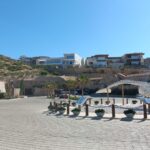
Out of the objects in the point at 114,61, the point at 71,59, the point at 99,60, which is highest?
the point at 71,59

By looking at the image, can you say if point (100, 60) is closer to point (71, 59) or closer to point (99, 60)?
point (99, 60)

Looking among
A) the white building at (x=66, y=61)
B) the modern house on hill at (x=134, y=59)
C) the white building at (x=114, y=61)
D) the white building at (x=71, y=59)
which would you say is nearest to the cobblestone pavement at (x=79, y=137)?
the modern house on hill at (x=134, y=59)

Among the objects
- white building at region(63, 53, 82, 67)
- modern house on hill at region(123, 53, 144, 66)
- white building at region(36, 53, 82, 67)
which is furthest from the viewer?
white building at region(36, 53, 82, 67)

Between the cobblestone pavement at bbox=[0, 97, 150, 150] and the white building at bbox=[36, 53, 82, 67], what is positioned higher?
the white building at bbox=[36, 53, 82, 67]

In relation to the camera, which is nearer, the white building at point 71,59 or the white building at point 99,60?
the white building at point 99,60

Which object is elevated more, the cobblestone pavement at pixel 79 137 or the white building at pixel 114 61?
the white building at pixel 114 61

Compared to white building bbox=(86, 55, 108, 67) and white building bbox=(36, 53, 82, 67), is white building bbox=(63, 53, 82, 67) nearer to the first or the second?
white building bbox=(36, 53, 82, 67)

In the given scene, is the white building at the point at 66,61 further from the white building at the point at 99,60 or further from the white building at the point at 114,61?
the white building at the point at 114,61

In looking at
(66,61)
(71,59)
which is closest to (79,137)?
(71,59)

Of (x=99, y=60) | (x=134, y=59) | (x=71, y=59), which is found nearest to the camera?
(x=134, y=59)

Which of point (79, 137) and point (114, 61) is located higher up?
point (114, 61)

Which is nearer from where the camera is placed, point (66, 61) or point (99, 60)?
point (99, 60)

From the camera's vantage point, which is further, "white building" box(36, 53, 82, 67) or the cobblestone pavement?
"white building" box(36, 53, 82, 67)

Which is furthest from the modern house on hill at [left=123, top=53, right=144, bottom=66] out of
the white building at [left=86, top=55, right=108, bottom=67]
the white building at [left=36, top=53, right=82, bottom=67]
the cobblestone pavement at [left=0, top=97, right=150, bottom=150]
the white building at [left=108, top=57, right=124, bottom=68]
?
the cobblestone pavement at [left=0, top=97, right=150, bottom=150]
